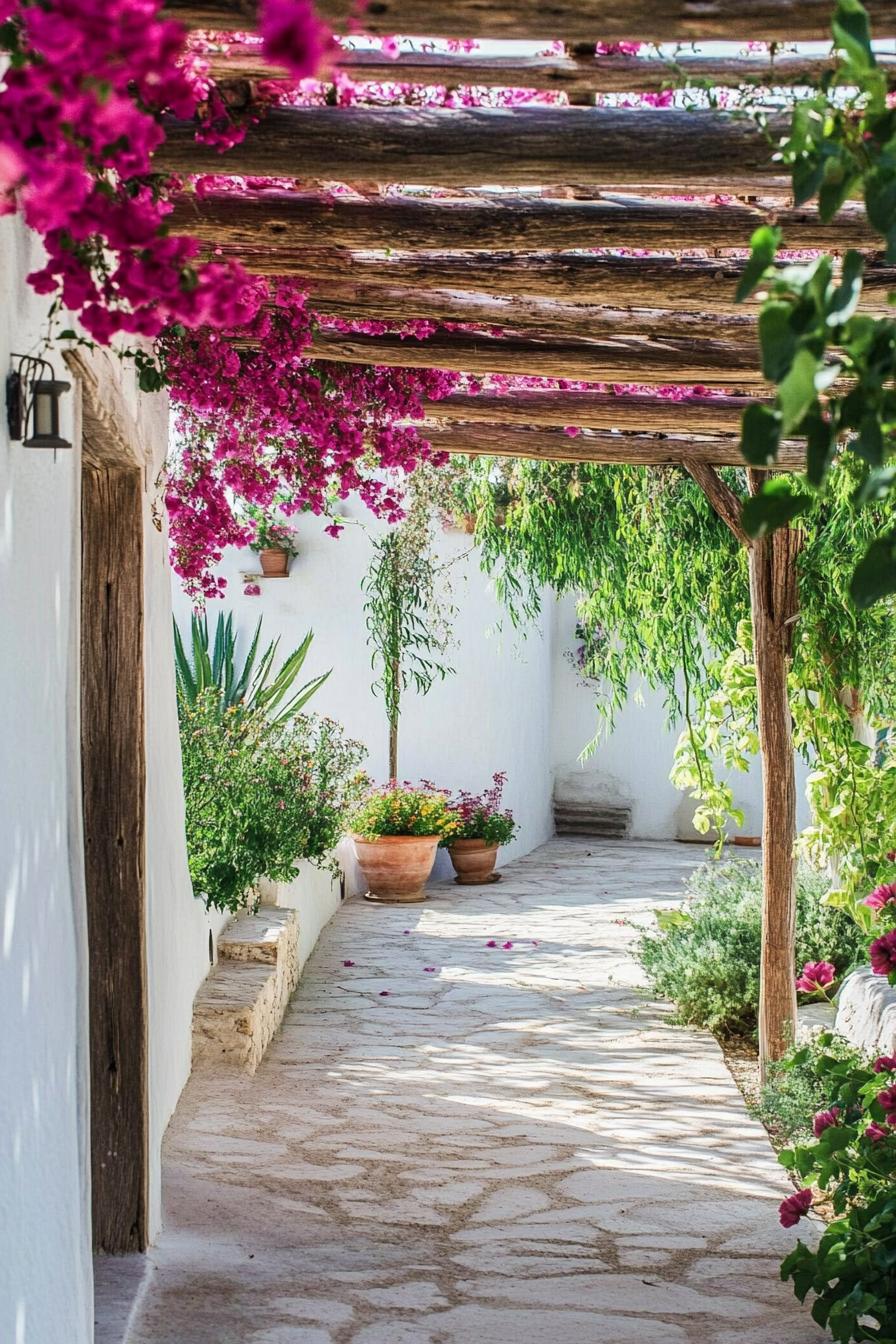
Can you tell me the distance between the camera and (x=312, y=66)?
0.82 m

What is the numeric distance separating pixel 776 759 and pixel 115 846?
2.89 meters

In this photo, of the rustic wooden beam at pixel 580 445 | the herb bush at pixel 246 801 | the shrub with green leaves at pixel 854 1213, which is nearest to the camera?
the shrub with green leaves at pixel 854 1213

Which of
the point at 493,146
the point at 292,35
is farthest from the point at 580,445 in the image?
the point at 292,35

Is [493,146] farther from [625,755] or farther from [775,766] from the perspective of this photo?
[625,755]

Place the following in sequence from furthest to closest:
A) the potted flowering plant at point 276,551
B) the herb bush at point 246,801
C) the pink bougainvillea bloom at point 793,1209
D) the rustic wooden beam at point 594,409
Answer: the potted flowering plant at point 276,551 < the herb bush at point 246,801 < the rustic wooden beam at point 594,409 < the pink bougainvillea bloom at point 793,1209

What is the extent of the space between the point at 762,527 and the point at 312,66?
0.43 meters

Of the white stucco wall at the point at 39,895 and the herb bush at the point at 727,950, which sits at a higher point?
the white stucco wall at the point at 39,895

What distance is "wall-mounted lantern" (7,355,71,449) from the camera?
6.31 ft

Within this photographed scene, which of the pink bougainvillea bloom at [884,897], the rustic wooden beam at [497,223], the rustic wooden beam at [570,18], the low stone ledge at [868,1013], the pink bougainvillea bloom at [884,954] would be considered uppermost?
the rustic wooden beam at [497,223]

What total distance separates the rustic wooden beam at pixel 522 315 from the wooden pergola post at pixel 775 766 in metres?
1.89

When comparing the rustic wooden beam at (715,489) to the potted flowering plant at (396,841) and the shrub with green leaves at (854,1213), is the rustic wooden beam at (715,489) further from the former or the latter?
the potted flowering plant at (396,841)

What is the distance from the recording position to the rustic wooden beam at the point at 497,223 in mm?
2496

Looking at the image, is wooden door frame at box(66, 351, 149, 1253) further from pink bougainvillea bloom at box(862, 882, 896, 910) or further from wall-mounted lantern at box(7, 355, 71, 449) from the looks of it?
pink bougainvillea bloom at box(862, 882, 896, 910)

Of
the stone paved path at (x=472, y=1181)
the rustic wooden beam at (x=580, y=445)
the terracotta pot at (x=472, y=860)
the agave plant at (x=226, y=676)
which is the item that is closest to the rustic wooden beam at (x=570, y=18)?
the stone paved path at (x=472, y=1181)
